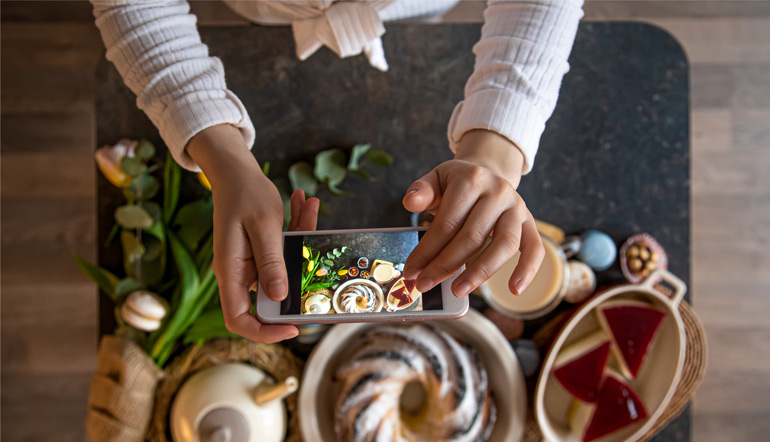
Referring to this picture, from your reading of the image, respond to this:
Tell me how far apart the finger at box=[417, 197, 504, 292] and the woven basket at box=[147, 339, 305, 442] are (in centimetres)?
53

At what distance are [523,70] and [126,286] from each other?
76 centimetres

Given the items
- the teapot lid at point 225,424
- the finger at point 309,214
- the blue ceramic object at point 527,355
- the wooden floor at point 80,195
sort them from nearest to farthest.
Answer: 1. the finger at point 309,214
2. the teapot lid at point 225,424
3. the blue ceramic object at point 527,355
4. the wooden floor at point 80,195

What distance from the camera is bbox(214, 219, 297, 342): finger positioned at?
50 centimetres

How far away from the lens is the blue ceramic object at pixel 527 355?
93cm

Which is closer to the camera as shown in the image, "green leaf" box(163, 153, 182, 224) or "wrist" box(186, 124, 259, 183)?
"wrist" box(186, 124, 259, 183)

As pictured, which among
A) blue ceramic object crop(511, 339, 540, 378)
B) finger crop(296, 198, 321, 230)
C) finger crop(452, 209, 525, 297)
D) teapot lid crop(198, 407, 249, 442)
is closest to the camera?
finger crop(452, 209, 525, 297)

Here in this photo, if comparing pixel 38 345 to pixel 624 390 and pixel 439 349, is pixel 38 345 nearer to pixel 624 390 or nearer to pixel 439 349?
pixel 439 349

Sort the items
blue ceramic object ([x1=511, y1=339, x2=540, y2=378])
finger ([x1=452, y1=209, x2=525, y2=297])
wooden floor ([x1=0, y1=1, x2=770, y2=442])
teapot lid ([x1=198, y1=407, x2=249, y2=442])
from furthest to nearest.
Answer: wooden floor ([x1=0, y1=1, x2=770, y2=442])
blue ceramic object ([x1=511, y1=339, x2=540, y2=378])
teapot lid ([x1=198, y1=407, x2=249, y2=442])
finger ([x1=452, y1=209, x2=525, y2=297])

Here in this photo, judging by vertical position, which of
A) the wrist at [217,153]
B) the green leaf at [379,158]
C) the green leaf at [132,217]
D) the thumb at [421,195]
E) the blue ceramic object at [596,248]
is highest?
the wrist at [217,153]

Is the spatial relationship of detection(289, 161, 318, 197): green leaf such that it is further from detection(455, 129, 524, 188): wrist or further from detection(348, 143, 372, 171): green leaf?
detection(455, 129, 524, 188): wrist

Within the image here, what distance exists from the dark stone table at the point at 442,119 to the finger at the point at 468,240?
18.8 inches

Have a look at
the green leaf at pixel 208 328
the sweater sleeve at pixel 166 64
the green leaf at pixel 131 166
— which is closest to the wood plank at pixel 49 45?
the green leaf at pixel 131 166

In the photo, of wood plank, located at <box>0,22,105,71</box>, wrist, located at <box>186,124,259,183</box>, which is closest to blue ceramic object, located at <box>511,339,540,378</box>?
wrist, located at <box>186,124,259,183</box>

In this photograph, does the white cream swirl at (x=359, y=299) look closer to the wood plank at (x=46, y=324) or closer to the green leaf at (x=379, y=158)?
the green leaf at (x=379, y=158)
